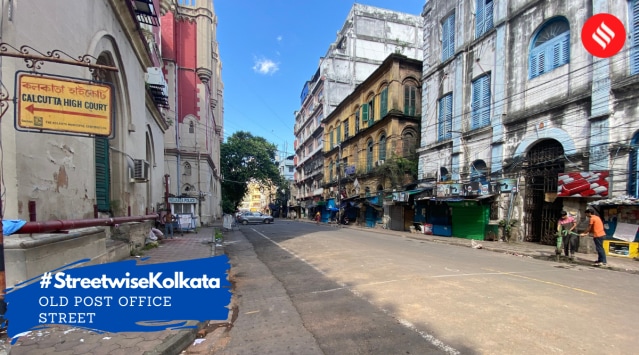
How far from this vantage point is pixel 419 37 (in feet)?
142

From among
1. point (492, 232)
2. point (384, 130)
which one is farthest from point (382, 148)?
point (492, 232)

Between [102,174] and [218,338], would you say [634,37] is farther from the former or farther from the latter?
[102,174]

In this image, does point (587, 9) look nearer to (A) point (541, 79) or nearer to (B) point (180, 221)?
(A) point (541, 79)

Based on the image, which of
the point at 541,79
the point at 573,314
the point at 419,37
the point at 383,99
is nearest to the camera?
the point at 573,314

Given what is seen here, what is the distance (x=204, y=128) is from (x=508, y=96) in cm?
2425

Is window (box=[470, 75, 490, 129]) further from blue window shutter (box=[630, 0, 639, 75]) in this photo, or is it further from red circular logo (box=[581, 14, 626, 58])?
blue window shutter (box=[630, 0, 639, 75])

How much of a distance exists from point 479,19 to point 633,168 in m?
11.7

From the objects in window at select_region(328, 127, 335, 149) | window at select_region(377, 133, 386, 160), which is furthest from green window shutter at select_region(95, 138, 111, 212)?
window at select_region(328, 127, 335, 149)

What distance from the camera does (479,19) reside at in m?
18.5

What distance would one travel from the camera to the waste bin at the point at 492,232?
16.3m

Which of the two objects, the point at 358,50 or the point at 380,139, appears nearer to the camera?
the point at 380,139

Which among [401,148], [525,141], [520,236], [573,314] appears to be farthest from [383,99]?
[573,314]

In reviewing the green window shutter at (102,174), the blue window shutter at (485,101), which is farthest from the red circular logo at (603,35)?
the green window shutter at (102,174)

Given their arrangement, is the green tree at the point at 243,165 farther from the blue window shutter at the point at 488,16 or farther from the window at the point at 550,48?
the window at the point at 550,48
